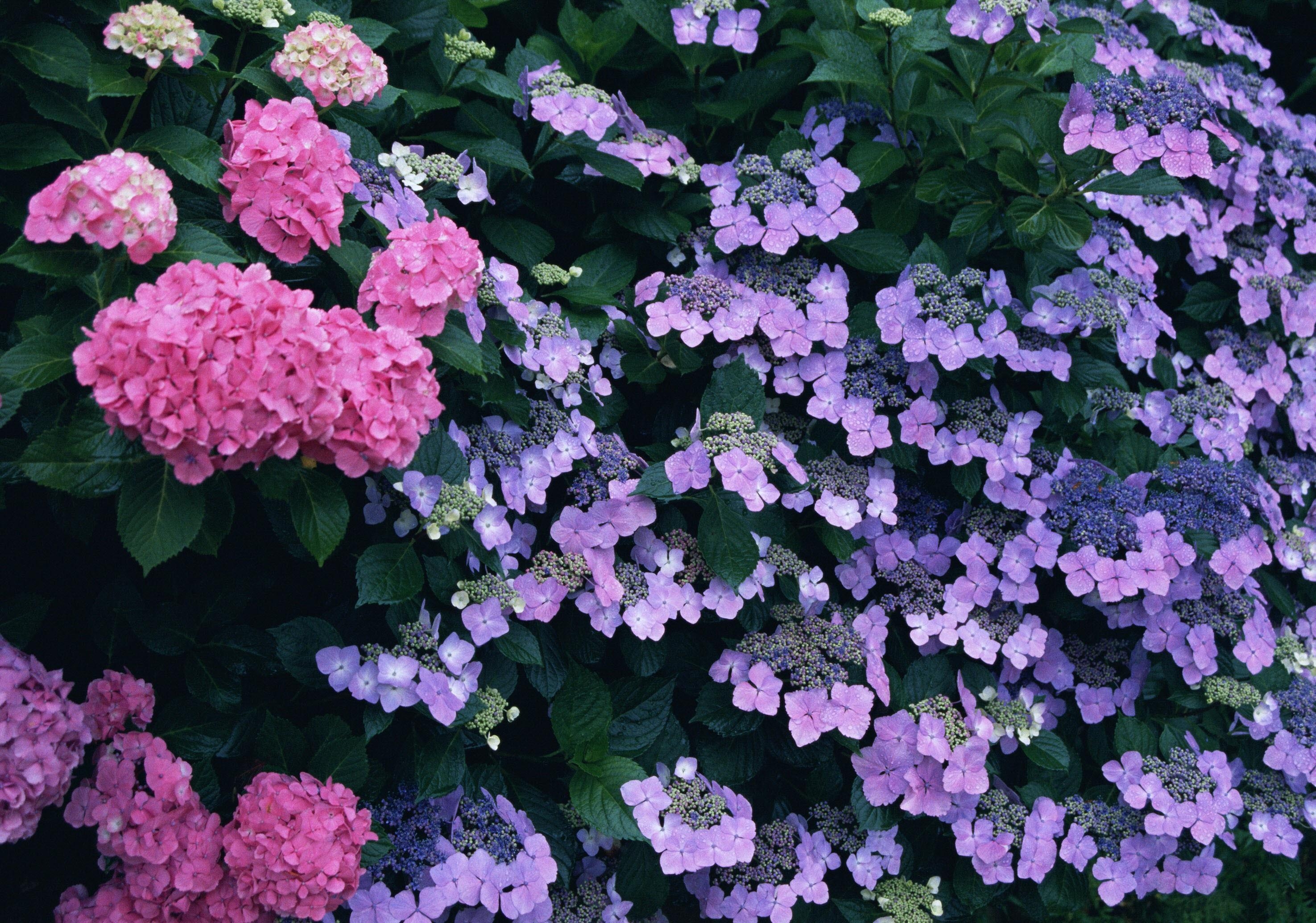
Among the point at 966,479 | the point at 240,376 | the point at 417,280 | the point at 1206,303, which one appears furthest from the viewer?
the point at 1206,303

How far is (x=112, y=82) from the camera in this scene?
171cm

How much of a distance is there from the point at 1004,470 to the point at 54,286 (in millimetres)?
1966

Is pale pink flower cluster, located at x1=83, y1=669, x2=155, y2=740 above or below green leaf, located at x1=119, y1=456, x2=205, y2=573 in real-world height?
below

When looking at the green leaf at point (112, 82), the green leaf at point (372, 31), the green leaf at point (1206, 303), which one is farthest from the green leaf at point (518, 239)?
the green leaf at point (1206, 303)

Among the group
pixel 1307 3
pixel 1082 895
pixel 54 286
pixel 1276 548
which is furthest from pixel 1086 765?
pixel 1307 3

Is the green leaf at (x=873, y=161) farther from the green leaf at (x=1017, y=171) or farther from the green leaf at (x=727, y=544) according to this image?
the green leaf at (x=727, y=544)

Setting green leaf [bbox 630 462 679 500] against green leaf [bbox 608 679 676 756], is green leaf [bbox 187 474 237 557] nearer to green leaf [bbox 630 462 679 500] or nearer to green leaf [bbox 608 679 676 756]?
green leaf [bbox 630 462 679 500]

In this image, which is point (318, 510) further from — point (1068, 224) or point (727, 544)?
point (1068, 224)

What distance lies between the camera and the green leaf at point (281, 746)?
6.42 ft

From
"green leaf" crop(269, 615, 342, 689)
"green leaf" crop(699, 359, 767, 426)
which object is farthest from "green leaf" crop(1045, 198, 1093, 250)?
"green leaf" crop(269, 615, 342, 689)

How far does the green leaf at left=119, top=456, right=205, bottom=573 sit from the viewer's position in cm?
151

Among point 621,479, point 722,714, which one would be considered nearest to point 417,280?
point 621,479

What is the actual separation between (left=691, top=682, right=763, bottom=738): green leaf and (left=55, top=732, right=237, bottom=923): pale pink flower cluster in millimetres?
998

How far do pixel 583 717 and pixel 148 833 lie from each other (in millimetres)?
824
